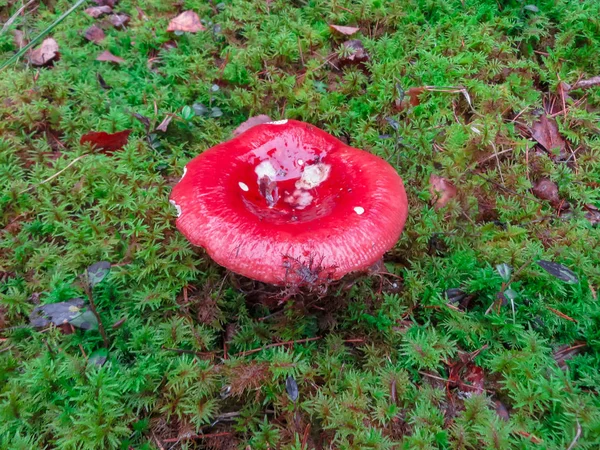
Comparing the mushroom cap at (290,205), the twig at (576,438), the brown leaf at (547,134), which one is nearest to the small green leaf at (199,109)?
the mushroom cap at (290,205)

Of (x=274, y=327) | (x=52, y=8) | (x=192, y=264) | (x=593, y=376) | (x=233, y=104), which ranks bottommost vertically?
(x=593, y=376)

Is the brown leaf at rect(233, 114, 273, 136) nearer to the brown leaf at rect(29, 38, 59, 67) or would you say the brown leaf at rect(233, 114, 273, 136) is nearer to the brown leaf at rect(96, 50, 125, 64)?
the brown leaf at rect(96, 50, 125, 64)

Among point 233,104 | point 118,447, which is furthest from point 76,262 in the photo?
point 233,104

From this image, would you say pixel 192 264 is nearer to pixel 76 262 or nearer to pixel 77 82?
pixel 76 262

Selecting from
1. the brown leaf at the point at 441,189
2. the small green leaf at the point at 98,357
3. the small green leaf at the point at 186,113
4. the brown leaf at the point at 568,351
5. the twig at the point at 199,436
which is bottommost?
the brown leaf at the point at 568,351

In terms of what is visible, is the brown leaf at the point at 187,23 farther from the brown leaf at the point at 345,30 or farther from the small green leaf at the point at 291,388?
the small green leaf at the point at 291,388

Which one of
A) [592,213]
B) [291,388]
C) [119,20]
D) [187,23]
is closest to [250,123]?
[187,23]
